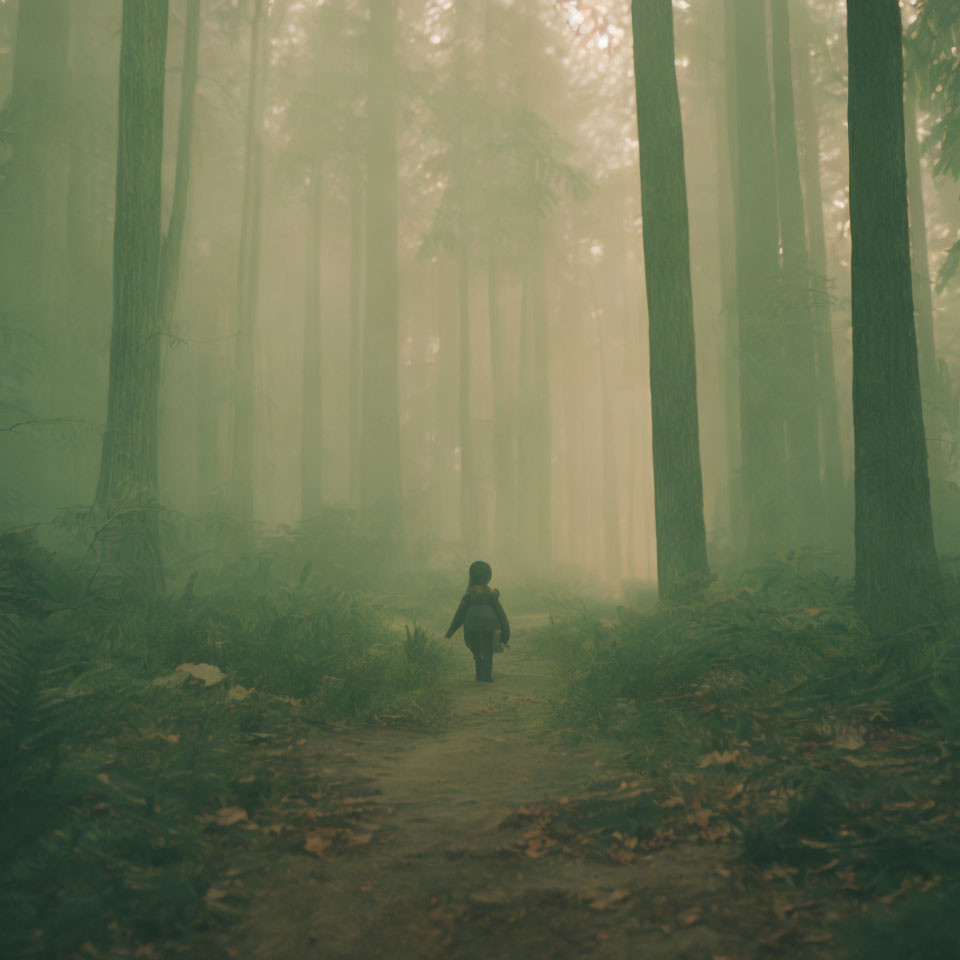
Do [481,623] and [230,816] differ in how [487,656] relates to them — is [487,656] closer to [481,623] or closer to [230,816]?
[481,623]

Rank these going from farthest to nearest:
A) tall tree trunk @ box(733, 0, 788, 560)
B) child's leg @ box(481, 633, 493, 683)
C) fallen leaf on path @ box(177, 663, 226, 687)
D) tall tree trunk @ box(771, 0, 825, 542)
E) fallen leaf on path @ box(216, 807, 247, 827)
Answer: tall tree trunk @ box(771, 0, 825, 542) → tall tree trunk @ box(733, 0, 788, 560) → child's leg @ box(481, 633, 493, 683) → fallen leaf on path @ box(177, 663, 226, 687) → fallen leaf on path @ box(216, 807, 247, 827)

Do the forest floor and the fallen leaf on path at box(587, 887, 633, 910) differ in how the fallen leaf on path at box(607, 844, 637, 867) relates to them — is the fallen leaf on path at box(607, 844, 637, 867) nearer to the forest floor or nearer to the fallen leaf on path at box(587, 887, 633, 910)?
the forest floor

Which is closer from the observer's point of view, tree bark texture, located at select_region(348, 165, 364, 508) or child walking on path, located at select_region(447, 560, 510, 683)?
child walking on path, located at select_region(447, 560, 510, 683)

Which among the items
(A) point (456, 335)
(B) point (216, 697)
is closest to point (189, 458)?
(A) point (456, 335)

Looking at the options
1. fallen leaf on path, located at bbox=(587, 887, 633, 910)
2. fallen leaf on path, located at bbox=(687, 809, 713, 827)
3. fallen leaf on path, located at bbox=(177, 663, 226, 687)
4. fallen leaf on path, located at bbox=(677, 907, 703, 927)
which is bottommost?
fallen leaf on path, located at bbox=(587, 887, 633, 910)

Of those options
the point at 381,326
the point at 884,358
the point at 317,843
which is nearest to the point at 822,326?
the point at 884,358

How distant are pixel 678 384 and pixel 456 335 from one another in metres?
22.7

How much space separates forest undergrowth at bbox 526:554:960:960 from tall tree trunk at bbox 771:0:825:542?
7256mm

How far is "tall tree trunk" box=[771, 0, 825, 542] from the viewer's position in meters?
14.1

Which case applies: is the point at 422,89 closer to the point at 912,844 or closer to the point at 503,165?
the point at 503,165

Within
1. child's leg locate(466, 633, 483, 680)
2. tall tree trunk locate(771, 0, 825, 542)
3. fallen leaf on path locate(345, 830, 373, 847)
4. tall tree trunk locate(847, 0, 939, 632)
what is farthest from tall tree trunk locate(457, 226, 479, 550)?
fallen leaf on path locate(345, 830, 373, 847)

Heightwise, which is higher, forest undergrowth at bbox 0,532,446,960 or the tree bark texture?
the tree bark texture

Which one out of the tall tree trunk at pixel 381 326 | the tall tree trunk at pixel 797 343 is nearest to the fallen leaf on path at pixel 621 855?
the tall tree trunk at pixel 797 343

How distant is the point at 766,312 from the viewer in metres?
14.1
